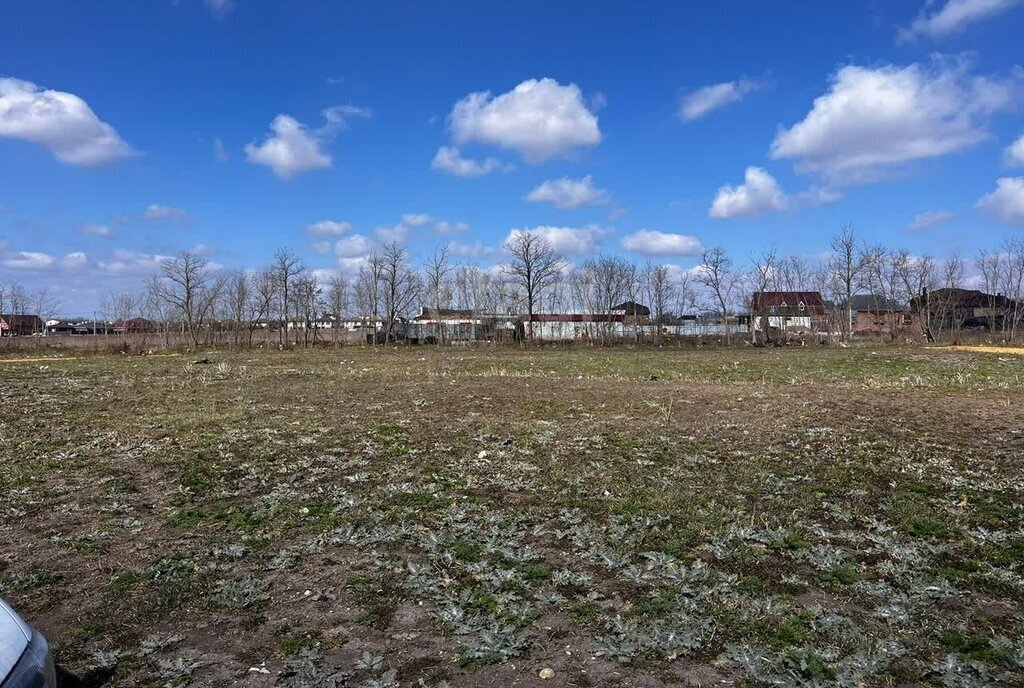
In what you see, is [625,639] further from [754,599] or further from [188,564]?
[188,564]

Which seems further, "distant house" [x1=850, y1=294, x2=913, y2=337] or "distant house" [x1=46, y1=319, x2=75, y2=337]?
"distant house" [x1=46, y1=319, x2=75, y2=337]

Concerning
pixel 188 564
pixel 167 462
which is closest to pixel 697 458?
pixel 188 564

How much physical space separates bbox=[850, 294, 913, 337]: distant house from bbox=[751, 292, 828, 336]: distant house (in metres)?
4.28

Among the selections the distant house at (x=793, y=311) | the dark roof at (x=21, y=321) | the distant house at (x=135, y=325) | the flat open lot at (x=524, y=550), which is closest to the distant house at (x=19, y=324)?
the dark roof at (x=21, y=321)

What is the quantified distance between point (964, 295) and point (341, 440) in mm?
81404

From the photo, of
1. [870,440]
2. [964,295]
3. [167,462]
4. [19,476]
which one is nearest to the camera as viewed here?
[19,476]

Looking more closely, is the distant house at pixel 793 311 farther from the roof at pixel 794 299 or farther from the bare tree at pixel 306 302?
the bare tree at pixel 306 302

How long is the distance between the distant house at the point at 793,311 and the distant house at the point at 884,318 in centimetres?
Answer: 428

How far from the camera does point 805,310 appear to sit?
242ft

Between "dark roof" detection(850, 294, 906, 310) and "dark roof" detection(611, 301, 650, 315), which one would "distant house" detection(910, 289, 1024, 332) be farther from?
"dark roof" detection(611, 301, 650, 315)

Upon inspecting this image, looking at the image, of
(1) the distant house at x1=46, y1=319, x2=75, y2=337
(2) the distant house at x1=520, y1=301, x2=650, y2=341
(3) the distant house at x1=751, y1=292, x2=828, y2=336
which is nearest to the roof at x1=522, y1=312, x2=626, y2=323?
(2) the distant house at x1=520, y1=301, x2=650, y2=341

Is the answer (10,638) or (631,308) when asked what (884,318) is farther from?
(10,638)

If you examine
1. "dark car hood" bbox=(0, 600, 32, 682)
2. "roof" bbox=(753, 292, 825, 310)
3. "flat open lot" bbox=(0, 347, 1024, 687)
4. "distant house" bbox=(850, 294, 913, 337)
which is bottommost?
"flat open lot" bbox=(0, 347, 1024, 687)

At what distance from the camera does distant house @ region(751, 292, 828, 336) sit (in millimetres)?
67000
